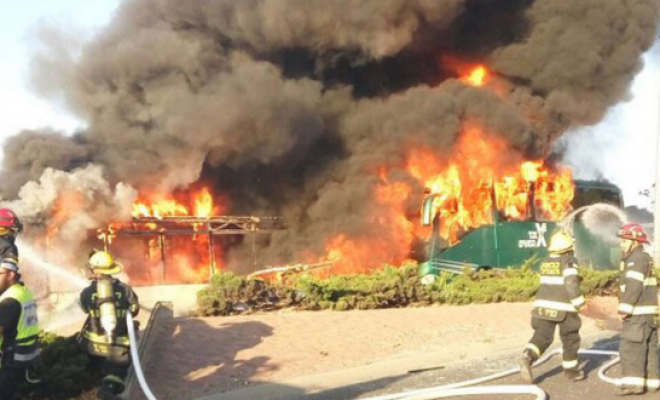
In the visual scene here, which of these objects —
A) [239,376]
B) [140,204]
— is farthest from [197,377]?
[140,204]

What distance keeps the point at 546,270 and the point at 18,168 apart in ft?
57.1

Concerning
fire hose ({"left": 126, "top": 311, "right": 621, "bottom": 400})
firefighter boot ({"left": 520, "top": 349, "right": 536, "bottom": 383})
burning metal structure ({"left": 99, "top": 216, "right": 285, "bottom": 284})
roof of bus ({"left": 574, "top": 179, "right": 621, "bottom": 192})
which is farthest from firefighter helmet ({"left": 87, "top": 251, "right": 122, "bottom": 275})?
roof of bus ({"left": 574, "top": 179, "right": 621, "bottom": 192})

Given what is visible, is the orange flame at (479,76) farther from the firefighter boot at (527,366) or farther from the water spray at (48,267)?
the firefighter boot at (527,366)

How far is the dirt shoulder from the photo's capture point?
24.1 feet

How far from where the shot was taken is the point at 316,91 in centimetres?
2358

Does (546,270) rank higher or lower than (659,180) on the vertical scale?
lower

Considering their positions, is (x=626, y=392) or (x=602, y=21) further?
(x=602, y=21)

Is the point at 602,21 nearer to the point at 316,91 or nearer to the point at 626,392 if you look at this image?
the point at 316,91

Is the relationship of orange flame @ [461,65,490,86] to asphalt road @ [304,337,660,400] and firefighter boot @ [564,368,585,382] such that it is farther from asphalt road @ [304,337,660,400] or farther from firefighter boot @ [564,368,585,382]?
firefighter boot @ [564,368,585,382]

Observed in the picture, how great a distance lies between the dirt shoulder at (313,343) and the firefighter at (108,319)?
921mm

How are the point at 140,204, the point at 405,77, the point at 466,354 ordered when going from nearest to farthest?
1. the point at 466,354
2. the point at 140,204
3. the point at 405,77

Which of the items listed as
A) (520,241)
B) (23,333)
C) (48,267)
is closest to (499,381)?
Result: (23,333)

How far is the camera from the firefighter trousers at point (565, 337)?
666 cm

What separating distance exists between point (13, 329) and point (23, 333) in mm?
97
